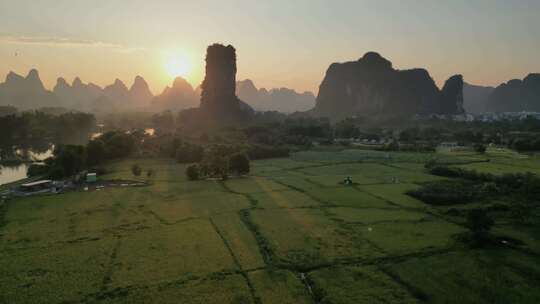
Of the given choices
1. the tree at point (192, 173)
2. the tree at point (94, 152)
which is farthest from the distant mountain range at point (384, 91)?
the tree at point (192, 173)

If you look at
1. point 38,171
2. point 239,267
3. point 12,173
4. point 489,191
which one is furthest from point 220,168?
point 12,173

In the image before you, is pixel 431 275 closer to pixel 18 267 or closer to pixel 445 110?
pixel 18 267

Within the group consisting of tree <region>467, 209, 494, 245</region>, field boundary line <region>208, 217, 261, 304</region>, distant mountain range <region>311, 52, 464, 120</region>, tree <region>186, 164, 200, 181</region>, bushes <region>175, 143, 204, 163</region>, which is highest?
distant mountain range <region>311, 52, 464, 120</region>

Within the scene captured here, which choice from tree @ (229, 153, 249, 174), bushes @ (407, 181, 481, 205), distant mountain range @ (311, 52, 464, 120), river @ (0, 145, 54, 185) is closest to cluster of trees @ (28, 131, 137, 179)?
river @ (0, 145, 54, 185)

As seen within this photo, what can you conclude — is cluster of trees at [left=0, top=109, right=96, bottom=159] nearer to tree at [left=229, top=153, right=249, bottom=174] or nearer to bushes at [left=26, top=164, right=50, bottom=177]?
bushes at [left=26, top=164, right=50, bottom=177]

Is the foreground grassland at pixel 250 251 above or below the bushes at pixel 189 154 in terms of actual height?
below

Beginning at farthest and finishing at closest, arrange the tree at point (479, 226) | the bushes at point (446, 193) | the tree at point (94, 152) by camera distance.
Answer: the tree at point (94, 152) < the bushes at point (446, 193) < the tree at point (479, 226)

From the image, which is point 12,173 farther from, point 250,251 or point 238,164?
point 250,251

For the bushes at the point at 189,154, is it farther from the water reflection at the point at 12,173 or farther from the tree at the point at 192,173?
the water reflection at the point at 12,173

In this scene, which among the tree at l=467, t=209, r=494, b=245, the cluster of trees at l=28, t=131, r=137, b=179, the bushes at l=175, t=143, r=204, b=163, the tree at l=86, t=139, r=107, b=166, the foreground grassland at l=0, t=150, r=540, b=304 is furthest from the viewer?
the bushes at l=175, t=143, r=204, b=163

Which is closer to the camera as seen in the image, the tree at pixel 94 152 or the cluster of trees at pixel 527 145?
the tree at pixel 94 152

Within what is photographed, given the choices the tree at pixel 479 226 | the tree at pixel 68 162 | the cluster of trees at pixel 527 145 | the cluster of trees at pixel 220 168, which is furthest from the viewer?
the cluster of trees at pixel 527 145
